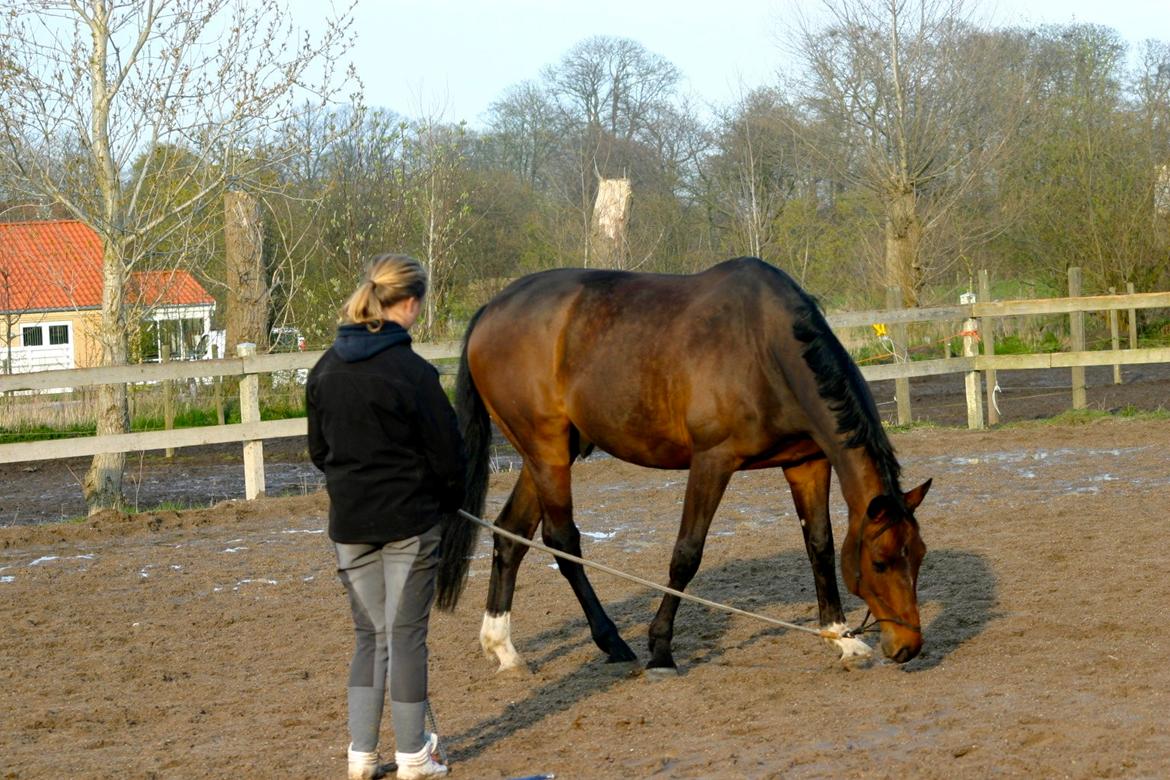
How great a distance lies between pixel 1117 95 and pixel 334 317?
1702cm

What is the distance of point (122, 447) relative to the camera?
10.7m

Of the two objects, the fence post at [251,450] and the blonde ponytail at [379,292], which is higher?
the blonde ponytail at [379,292]

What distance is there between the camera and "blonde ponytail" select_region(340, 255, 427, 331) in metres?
3.87

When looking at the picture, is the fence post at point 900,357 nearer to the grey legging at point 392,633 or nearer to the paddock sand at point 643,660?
the paddock sand at point 643,660

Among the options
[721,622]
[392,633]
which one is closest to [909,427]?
[721,622]

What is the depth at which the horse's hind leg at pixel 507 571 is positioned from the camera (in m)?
5.52

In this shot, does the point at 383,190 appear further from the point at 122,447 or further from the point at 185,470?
the point at 122,447

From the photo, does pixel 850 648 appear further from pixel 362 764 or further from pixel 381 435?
pixel 381 435

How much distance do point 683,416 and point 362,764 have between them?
2.20 meters

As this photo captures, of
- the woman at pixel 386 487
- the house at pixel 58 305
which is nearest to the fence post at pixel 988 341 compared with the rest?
the house at pixel 58 305

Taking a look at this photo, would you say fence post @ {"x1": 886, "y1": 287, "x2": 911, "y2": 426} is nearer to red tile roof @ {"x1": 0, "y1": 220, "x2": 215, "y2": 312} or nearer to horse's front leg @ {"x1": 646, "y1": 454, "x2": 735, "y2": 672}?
horse's front leg @ {"x1": 646, "y1": 454, "x2": 735, "y2": 672}

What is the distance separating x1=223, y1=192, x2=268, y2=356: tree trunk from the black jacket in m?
11.8

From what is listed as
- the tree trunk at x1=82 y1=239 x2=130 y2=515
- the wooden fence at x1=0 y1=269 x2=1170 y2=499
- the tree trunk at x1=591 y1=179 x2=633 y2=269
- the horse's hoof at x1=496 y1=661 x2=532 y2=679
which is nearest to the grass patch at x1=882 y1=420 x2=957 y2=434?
the wooden fence at x1=0 y1=269 x2=1170 y2=499

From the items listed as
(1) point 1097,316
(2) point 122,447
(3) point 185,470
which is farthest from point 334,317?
(1) point 1097,316
